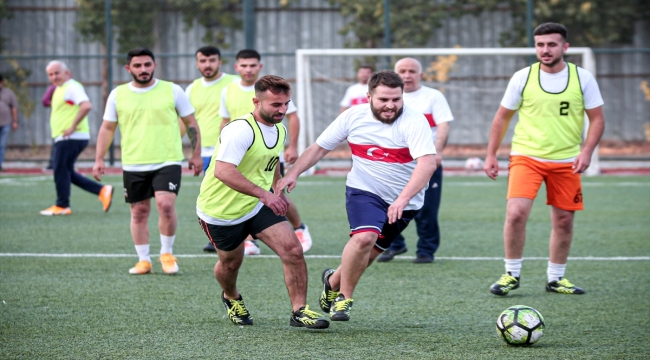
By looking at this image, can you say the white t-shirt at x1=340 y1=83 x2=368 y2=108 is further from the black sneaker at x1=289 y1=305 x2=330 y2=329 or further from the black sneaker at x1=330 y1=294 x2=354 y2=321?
the black sneaker at x1=289 y1=305 x2=330 y2=329

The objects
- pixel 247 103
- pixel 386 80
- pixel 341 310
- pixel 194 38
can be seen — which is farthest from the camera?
pixel 194 38

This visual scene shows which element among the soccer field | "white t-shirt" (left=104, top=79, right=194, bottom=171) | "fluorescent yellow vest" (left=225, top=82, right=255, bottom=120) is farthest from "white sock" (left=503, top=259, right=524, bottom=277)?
"fluorescent yellow vest" (left=225, top=82, right=255, bottom=120)

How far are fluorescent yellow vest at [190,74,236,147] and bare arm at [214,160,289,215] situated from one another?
4193 millimetres

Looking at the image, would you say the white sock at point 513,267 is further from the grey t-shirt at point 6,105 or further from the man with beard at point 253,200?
the grey t-shirt at point 6,105

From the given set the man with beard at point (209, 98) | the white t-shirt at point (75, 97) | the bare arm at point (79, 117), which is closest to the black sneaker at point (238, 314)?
the man with beard at point (209, 98)

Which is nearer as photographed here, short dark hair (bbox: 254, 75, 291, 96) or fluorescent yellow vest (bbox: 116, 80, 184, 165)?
short dark hair (bbox: 254, 75, 291, 96)

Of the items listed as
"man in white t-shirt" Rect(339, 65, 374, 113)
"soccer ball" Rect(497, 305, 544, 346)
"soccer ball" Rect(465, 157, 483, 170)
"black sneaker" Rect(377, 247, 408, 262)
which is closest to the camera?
"soccer ball" Rect(497, 305, 544, 346)

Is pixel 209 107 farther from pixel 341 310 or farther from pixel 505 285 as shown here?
pixel 341 310

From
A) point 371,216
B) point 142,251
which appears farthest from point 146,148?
point 371,216

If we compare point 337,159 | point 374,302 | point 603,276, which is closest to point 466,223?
point 603,276

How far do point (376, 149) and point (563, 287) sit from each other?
2.20 meters

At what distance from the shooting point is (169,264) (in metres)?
8.22

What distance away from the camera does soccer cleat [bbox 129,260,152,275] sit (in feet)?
26.8

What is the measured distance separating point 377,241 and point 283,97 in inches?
54.3
